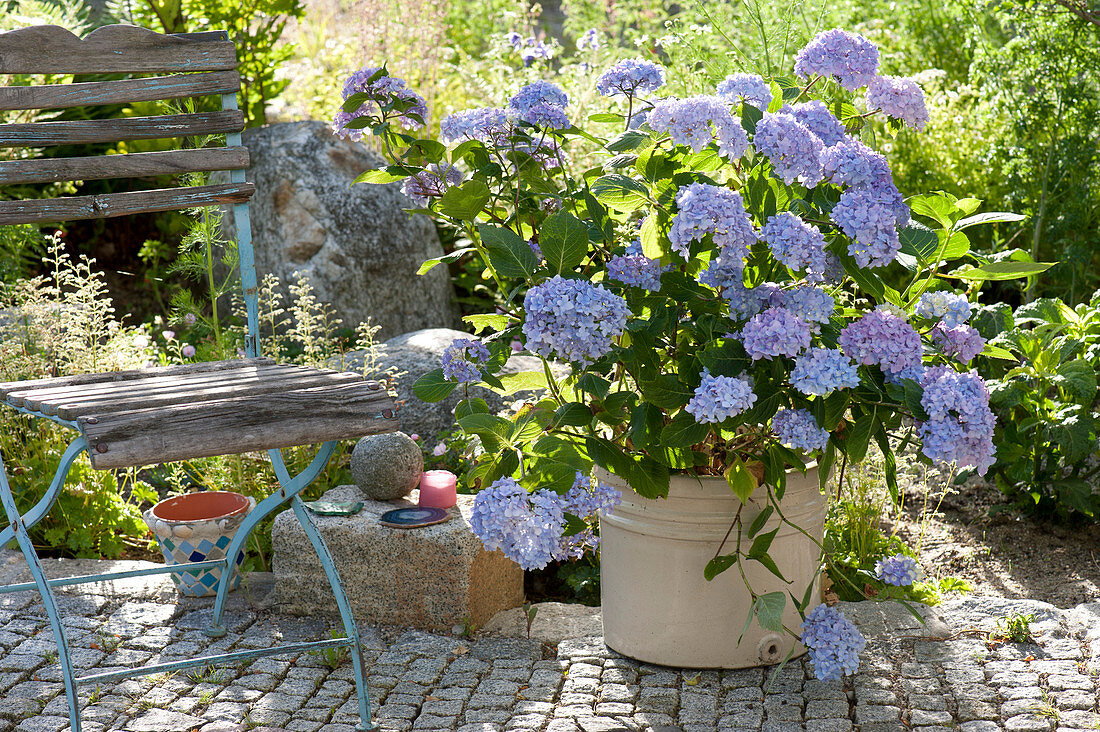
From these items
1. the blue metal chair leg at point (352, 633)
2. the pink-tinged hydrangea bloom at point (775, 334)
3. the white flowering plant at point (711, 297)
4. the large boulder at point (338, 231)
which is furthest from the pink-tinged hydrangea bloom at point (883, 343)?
the large boulder at point (338, 231)

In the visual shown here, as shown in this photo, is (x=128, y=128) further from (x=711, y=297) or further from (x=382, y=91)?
(x=711, y=297)

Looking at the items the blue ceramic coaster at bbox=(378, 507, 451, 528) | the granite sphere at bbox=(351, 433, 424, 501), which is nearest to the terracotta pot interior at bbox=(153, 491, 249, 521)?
the granite sphere at bbox=(351, 433, 424, 501)

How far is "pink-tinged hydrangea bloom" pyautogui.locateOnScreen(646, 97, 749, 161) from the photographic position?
1836mm

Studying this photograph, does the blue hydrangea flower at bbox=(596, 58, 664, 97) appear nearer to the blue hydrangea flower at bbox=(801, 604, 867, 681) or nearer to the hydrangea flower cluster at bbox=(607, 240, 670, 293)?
the hydrangea flower cluster at bbox=(607, 240, 670, 293)

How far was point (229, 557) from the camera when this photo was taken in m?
2.48

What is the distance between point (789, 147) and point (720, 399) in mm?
459

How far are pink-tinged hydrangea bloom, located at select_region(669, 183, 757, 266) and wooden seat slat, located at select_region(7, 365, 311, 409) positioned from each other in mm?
863

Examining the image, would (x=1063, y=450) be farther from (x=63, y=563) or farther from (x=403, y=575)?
(x=63, y=563)

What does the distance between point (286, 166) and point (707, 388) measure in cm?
330

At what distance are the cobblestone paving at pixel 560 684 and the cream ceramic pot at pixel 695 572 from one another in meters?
0.06

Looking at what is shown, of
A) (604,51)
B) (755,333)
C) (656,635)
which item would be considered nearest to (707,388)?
(755,333)

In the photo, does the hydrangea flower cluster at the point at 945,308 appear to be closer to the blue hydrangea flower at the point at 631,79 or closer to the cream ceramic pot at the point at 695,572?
the cream ceramic pot at the point at 695,572

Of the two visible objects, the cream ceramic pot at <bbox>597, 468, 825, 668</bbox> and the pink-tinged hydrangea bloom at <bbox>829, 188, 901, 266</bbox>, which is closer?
the pink-tinged hydrangea bloom at <bbox>829, 188, 901, 266</bbox>

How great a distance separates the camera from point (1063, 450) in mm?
2791
